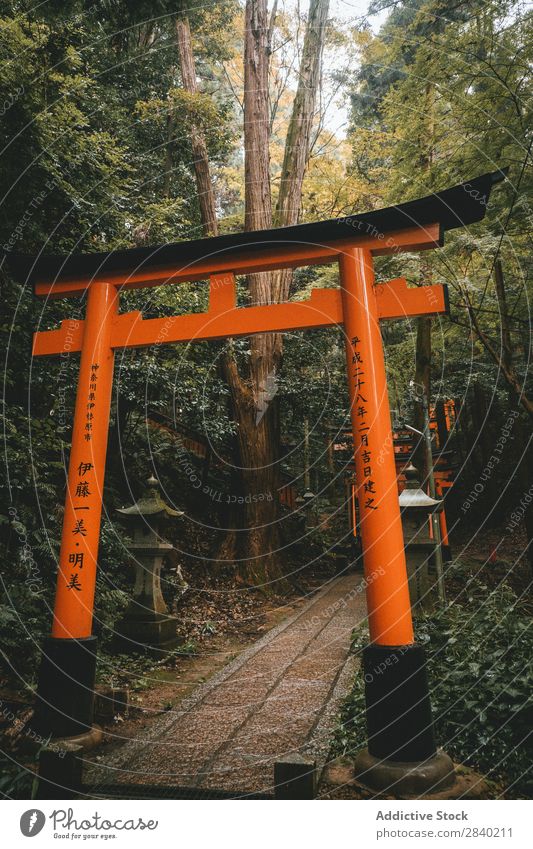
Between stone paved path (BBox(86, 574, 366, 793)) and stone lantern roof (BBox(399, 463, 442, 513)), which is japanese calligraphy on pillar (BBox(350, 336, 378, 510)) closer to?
stone paved path (BBox(86, 574, 366, 793))

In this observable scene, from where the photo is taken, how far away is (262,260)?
4145 millimetres

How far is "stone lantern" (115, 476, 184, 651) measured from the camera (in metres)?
6.59

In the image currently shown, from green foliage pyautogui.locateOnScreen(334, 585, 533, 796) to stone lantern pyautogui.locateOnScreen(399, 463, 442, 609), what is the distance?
219 centimetres

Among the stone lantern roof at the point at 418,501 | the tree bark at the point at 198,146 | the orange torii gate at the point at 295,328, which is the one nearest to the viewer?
the orange torii gate at the point at 295,328

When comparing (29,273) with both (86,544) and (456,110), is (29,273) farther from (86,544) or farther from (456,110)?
(456,110)

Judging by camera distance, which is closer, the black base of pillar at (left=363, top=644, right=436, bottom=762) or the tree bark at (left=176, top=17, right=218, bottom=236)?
the black base of pillar at (left=363, top=644, right=436, bottom=762)

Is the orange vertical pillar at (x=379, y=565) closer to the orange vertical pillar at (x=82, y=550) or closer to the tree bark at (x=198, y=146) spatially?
the orange vertical pillar at (x=82, y=550)

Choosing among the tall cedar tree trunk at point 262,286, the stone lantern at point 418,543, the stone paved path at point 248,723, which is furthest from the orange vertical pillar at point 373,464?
the tall cedar tree trunk at point 262,286

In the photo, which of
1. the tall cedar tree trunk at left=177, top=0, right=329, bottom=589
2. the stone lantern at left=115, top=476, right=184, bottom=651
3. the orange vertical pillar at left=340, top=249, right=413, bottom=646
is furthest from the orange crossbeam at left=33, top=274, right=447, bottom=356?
the tall cedar tree trunk at left=177, top=0, right=329, bottom=589

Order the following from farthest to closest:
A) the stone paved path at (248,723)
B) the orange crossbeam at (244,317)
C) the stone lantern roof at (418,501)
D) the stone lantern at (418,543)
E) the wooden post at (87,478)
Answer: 1. the stone lantern roof at (418,501)
2. the stone lantern at (418,543)
3. the wooden post at (87,478)
4. the orange crossbeam at (244,317)
5. the stone paved path at (248,723)

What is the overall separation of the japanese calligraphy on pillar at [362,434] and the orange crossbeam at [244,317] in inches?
15.1

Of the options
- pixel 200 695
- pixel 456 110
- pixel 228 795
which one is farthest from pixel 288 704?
pixel 456 110

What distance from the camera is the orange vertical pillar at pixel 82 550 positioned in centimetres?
379

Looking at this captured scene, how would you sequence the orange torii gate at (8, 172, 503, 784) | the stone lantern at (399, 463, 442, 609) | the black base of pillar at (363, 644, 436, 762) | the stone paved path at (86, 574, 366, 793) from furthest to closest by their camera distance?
the stone lantern at (399, 463, 442, 609) → the stone paved path at (86, 574, 366, 793) → the orange torii gate at (8, 172, 503, 784) → the black base of pillar at (363, 644, 436, 762)
